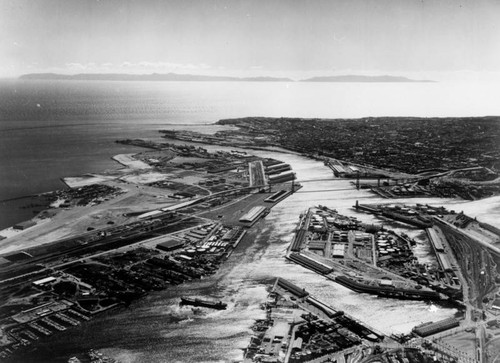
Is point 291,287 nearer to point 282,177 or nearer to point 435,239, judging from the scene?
point 435,239

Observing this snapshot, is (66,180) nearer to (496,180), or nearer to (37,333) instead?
(37,333)

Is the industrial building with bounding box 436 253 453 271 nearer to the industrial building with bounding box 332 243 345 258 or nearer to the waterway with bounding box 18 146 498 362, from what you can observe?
the waterway with bounding box 18 146 498 362

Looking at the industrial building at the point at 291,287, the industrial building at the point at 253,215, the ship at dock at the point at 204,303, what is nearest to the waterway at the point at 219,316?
the ship at dock at the point at 204,303

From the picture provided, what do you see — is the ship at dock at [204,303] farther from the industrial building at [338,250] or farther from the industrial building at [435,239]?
the industrial building at [435,239]

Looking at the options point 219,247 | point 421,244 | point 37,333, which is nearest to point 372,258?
point 421,244

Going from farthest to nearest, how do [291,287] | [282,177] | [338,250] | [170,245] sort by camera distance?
[282,177]
[170,245]
[338,250]
[291,287]

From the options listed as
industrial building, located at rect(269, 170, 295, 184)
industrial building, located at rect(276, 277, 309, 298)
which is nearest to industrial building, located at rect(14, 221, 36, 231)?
industrial building, located at rect(276, 277, 309, 298)

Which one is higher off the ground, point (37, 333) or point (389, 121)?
point (389, 121)

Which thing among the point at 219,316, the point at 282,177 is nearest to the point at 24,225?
the point at 219,316
